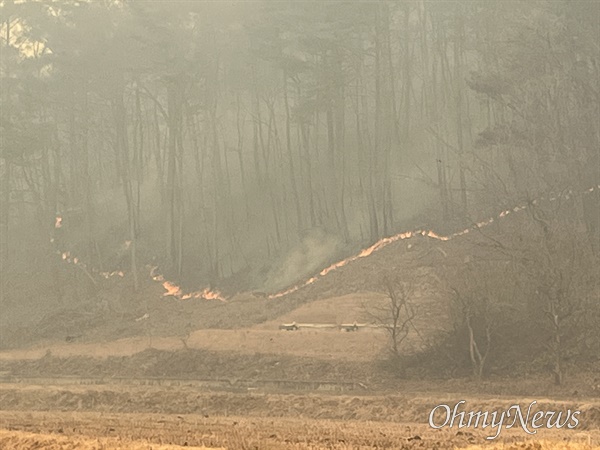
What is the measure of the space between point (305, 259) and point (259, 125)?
13.2m

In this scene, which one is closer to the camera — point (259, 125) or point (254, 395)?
point (254, 395)

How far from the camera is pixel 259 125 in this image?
57031 millimetres

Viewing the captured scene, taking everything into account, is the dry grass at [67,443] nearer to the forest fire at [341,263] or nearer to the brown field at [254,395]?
Result: the brown field at [254,395]


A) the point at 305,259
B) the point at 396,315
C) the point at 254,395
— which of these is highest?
the point at 305,259

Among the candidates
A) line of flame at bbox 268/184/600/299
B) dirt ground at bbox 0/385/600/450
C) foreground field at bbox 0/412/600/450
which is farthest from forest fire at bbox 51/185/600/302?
foreground field at bbox 0/412/600/450

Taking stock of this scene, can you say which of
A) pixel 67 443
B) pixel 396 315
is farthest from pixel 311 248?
pixel 67 443

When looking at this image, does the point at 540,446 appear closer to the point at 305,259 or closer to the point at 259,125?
the point at 305,259

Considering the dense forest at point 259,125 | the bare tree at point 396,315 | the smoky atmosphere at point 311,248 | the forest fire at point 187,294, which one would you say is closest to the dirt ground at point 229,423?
the smoky atmosphere at point 311,248

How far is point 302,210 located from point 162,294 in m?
12.9

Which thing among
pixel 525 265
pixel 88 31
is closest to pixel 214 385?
pixel 525 265

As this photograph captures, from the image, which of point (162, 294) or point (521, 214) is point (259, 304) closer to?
point (162, 294)

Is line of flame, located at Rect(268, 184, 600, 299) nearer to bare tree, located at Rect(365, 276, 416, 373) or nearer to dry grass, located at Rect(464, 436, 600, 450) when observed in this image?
bare tree, located at Rect(365, 276, 416, 373)

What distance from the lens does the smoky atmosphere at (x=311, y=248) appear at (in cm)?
2386

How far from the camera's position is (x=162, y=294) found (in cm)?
4628
